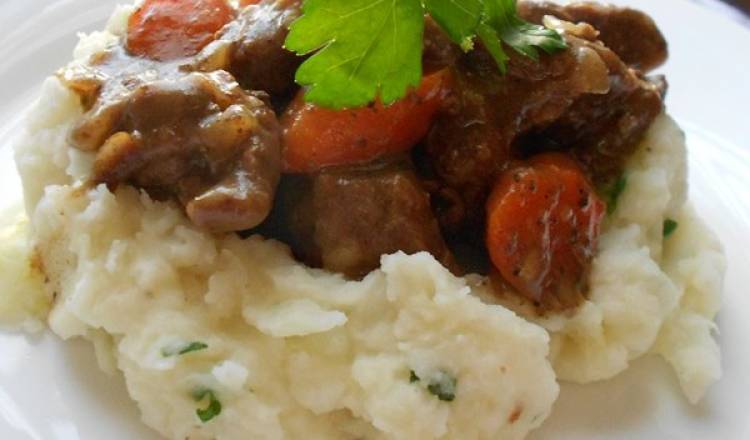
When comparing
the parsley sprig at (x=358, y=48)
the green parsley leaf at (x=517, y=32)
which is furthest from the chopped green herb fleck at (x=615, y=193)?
the parsley sprig at (x=358, y=48)

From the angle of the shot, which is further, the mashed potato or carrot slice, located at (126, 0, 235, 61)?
carrot slice, located at (126, 0, 235, 61)

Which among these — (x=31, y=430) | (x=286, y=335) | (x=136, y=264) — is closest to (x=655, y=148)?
(x=286, y=335)

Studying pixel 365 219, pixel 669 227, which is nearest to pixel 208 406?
pixel 365 219

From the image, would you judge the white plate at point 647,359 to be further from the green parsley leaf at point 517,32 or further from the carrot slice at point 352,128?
the green parsley leaf at point 517,32

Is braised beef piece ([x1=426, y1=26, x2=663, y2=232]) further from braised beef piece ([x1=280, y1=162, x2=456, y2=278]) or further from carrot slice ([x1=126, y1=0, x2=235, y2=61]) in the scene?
carrot slice ([x1=126, y1=0, x2=235, y2=61])

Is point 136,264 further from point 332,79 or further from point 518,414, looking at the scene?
point 518,414

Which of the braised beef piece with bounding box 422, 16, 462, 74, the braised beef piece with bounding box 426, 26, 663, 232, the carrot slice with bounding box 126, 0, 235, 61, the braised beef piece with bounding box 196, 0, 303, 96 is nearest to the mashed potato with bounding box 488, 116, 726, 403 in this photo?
the braised beef piece with bounding box 426, 26, 663, 232
